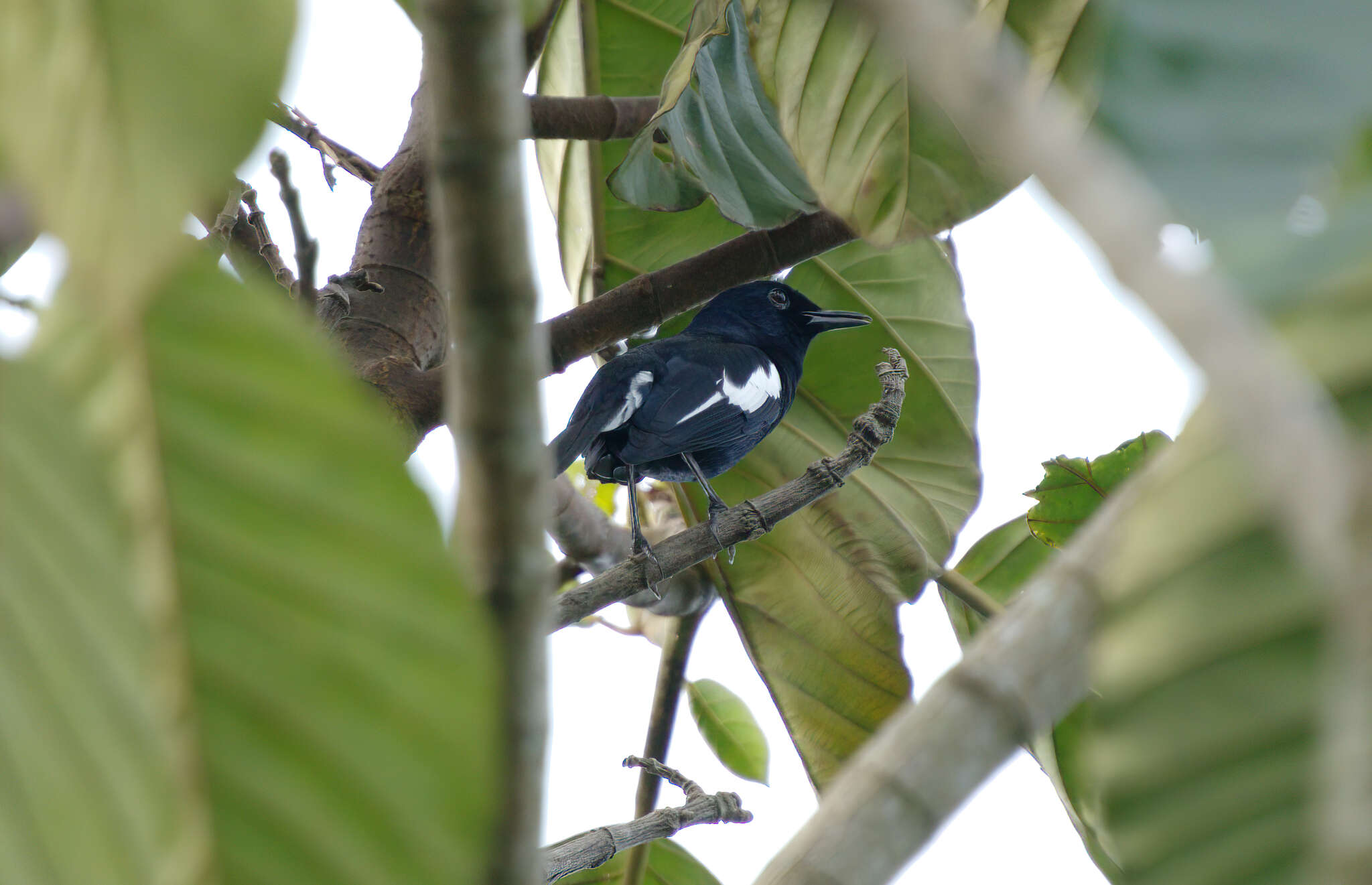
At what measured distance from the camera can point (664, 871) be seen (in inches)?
76.0

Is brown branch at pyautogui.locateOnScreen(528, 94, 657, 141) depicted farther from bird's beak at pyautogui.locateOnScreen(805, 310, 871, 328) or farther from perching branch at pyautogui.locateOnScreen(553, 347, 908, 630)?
bird's beak at pyautogui.locateOnScreen(805, 310, 871, 328)

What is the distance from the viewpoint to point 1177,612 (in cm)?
22

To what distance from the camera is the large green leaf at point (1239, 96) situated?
226mm

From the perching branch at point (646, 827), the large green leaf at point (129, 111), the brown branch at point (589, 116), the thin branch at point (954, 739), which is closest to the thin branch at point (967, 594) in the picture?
the perching branch at point (646, 827)

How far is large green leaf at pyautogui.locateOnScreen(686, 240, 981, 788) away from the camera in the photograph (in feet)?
5.86

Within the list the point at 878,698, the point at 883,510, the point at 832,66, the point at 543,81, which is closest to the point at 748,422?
the point at 883,510

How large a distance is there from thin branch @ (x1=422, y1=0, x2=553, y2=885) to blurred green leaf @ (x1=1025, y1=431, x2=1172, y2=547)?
5.77 feet

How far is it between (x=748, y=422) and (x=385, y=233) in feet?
2.61

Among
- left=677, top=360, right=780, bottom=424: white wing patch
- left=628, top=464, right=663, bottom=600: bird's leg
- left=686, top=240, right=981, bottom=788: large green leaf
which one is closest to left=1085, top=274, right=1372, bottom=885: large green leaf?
left=628, top=464, right=663, bottom=600: bird's leg

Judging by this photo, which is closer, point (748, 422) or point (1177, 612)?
point (1177, 612)

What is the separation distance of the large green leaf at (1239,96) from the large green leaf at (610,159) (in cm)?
162

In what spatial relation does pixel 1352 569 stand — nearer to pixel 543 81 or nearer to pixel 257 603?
pixel 257 603

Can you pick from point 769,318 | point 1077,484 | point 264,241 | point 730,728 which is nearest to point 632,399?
point 769,318

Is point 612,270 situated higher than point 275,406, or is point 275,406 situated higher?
point 612,270
